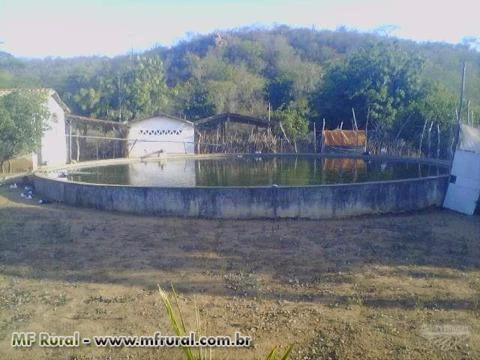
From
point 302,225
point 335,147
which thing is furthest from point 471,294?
point 335,147

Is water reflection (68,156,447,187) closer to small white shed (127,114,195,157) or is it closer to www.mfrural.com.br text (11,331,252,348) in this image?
small white shed (127,114,195,157)

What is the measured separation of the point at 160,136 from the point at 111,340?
24035 millimetres

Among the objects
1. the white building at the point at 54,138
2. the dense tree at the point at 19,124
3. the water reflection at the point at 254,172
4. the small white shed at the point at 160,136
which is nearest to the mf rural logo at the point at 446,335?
the water reflection at the point at 254,172

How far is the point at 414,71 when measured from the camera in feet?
95.0

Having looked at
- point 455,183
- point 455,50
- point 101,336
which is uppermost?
point 455,50

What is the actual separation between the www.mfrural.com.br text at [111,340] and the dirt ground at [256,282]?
0.11 m

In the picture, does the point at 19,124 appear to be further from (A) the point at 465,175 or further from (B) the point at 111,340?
(A) the point at 465,175

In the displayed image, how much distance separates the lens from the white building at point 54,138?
25.9m

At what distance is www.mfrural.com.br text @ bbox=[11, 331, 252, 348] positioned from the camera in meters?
6.26

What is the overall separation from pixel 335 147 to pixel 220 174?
10.3 metres

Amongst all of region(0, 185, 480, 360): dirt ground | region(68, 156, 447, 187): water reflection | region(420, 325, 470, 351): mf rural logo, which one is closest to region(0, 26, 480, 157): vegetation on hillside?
region(68, 156, 447, 187): water reflection

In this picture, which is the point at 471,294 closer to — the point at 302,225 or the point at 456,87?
the point at 302,225

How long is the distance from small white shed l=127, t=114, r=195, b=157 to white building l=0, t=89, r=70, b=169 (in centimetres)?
388

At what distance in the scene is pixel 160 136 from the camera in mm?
29688
